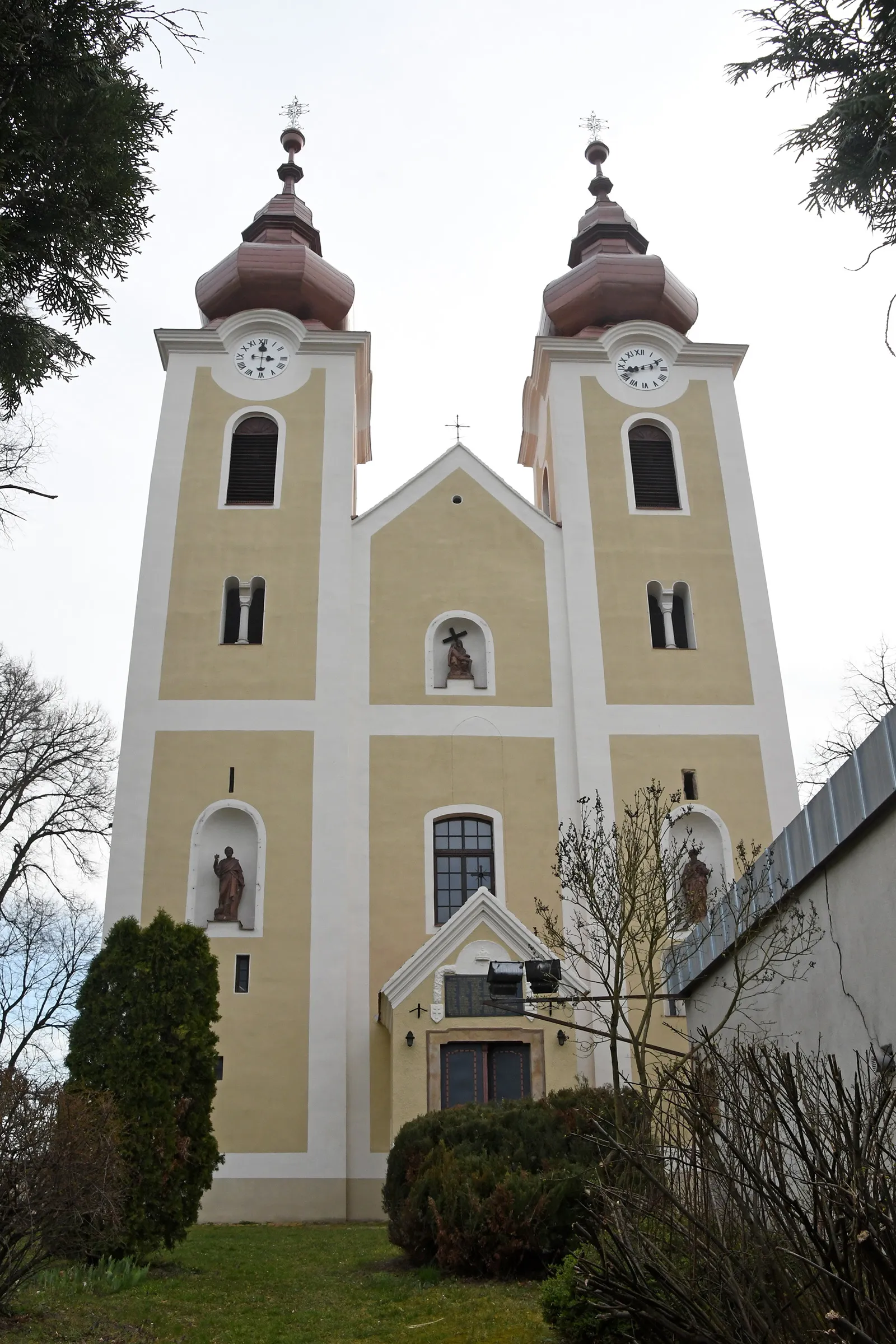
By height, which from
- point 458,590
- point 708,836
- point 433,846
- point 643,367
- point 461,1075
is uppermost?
point 643,367

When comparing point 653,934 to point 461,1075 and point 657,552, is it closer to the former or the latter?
point 461,1075

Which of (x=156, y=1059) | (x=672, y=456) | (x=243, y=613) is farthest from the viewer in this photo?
(x=672, y=456)

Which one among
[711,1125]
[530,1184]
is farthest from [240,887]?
[711,1125]

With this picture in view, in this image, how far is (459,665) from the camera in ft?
72.8

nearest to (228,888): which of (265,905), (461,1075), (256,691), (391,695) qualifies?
(265,905)

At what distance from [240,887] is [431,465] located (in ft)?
29.2

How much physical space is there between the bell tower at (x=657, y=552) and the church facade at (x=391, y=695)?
0.17 feet

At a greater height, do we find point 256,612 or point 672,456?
point 672,456

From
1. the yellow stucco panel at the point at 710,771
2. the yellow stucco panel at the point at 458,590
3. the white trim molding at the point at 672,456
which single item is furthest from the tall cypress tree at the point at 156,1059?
the white trim molding at the point at 672,456

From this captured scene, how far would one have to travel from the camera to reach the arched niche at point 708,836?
2073 cm

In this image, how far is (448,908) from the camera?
20453mm

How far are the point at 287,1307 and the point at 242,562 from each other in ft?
47.4

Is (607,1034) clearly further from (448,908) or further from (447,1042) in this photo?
(448,908)

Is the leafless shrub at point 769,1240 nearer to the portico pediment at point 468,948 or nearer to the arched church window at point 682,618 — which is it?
the portico pediment at point 468,948
